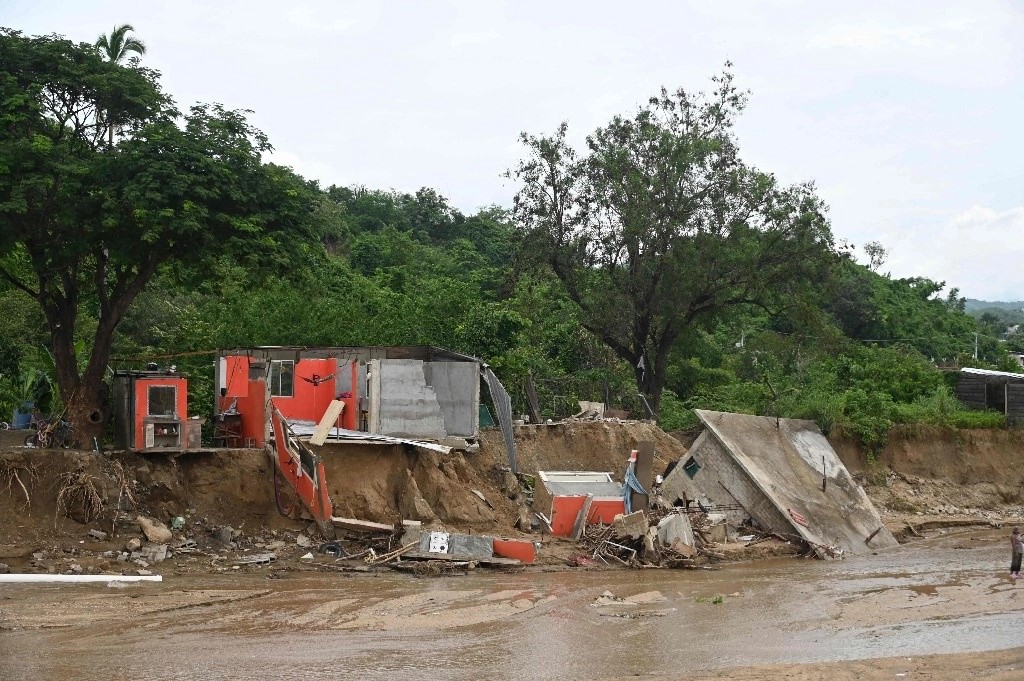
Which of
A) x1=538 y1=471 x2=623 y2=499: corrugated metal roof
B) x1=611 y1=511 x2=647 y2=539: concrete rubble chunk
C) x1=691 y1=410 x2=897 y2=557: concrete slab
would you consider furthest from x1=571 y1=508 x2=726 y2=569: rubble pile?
x1=691 y1=410 x2=897 y2=557: concrete slab

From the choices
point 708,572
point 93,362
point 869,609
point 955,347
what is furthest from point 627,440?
point 955,347

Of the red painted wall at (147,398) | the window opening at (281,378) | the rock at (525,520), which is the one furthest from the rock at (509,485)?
the red painted wall at (147,398)

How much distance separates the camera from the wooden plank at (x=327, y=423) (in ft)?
66.0

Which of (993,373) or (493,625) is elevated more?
(993,373)

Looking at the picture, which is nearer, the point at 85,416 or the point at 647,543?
the point at 647,543

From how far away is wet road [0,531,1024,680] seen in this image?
13.4 m

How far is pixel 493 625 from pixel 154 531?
21.3 feet

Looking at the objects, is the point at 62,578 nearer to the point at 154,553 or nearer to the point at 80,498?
the point at 154,553

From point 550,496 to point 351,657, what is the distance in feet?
30.7

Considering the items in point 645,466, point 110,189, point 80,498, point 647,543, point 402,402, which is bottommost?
point 647,543

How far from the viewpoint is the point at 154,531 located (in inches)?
746

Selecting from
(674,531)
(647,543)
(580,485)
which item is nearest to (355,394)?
(580,485)

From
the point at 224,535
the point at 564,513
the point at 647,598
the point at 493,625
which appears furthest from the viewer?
the point at 564,513

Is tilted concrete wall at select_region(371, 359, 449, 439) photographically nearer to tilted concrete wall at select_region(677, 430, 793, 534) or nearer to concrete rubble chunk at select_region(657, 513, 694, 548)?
concrete rubble chunk at select_region(657, 513, 694, 548)
